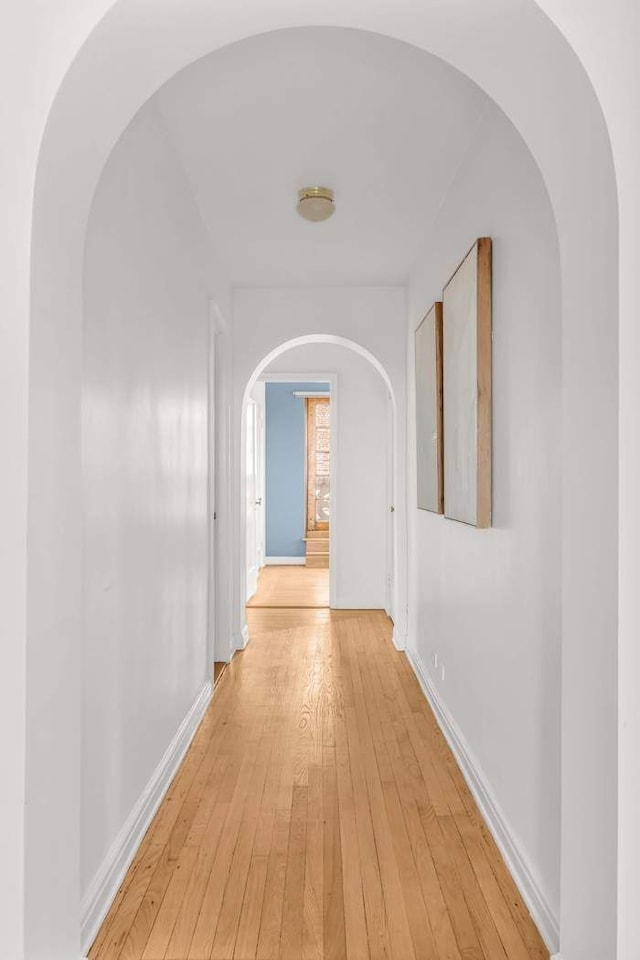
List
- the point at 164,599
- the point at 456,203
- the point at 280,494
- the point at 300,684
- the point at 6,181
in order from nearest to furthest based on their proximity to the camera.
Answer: the point at 6,181 < the point at 164,599 < the point at 456,203 < the point at 300,684 < the point at 280,494

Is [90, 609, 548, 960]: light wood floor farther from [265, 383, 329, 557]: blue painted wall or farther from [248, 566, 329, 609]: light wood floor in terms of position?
[265, 383, 329, 557]: blue painted wall

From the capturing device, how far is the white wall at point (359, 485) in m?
5.79

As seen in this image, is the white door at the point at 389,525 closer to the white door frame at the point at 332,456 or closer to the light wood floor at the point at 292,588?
the white door frame at the point at 332,456

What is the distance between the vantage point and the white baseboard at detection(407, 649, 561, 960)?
167 cm

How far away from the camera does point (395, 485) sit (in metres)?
4.66

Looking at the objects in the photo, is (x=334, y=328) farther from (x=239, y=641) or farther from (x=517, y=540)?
(x=517, y=540)

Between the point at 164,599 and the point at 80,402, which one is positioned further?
the point at 164,599

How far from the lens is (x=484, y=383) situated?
2.28 metres

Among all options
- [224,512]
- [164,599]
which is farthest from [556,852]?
[224,512]

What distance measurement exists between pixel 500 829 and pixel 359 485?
12.7 feet

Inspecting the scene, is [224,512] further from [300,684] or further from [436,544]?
[436,544]

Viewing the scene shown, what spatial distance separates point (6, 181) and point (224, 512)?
3124 millimetres

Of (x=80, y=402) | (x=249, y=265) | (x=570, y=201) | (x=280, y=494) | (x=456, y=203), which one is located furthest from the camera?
(x=280, y=494)

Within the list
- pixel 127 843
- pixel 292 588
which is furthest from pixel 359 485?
pixel 127 843
